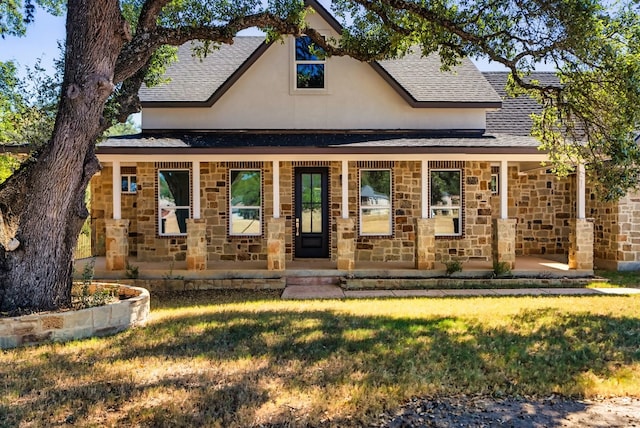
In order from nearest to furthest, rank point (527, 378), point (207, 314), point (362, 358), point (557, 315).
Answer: point (527, 378), point (362, 358), point (557, 315), point (207, 314)

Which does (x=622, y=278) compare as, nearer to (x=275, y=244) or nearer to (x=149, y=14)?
(x=275, y=244)

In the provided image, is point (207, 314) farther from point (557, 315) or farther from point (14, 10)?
point (14, 10)

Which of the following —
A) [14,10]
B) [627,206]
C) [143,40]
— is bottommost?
[627,206]

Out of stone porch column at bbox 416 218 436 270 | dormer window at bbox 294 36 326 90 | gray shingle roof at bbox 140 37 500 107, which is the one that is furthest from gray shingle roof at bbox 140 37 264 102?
stone porch column at bbox 416 218 436 270

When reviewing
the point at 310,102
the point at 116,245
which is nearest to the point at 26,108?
the point at 116,245

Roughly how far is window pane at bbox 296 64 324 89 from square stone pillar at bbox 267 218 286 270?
4141 mm

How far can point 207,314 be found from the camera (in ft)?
25.4

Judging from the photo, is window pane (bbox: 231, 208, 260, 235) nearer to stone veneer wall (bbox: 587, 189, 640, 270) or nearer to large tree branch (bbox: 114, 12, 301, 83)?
large tree branch (bbox: 114, 12, 301, 83)

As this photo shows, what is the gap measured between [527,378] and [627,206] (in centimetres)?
1049

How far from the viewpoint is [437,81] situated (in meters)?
13.7

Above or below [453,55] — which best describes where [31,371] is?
below

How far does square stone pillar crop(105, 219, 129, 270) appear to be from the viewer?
10992mm

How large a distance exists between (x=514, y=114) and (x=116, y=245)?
11.6 metres

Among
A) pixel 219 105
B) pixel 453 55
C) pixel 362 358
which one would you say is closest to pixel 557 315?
pixel 362 358
